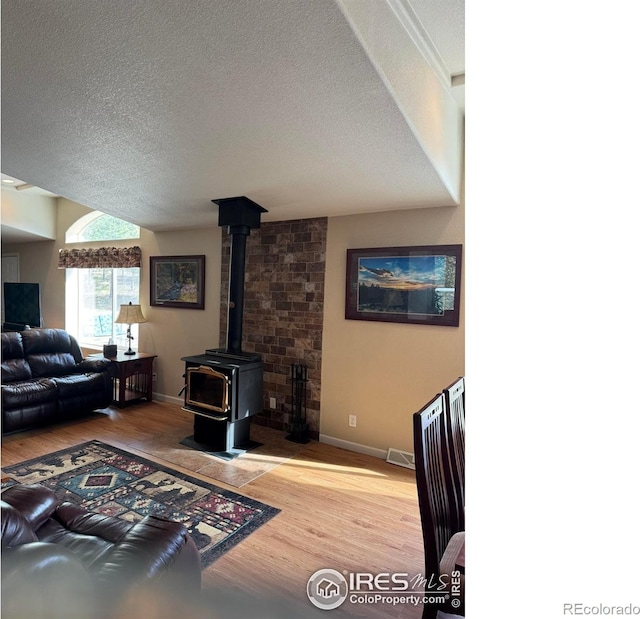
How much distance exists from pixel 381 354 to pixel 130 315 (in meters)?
3.28

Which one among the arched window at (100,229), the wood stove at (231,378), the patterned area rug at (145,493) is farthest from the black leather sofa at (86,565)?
the arched window at (100,229)

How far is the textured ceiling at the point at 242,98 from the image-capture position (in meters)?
1.75

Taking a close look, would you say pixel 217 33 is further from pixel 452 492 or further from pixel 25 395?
pixel 25 395

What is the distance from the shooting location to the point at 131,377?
5.13 meters

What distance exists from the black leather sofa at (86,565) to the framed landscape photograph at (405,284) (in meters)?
2.49

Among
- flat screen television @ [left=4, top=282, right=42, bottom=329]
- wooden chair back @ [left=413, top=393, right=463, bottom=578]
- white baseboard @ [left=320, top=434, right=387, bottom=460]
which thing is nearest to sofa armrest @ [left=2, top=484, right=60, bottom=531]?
wooden chair back @ [left=413, top=393, right=463, bottom=578]

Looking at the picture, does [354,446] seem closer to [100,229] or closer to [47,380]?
[47,380]

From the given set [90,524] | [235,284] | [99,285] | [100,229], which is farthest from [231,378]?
[100,229]

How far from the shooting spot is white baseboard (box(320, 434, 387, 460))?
3.58m

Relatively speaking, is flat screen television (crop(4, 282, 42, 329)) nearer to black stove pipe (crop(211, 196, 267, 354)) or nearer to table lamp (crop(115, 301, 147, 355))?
table lamp (crop(115, 301, 147, 355))

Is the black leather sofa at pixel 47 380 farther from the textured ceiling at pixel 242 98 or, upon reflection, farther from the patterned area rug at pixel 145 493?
the textured ceiling at pixel 242 98
